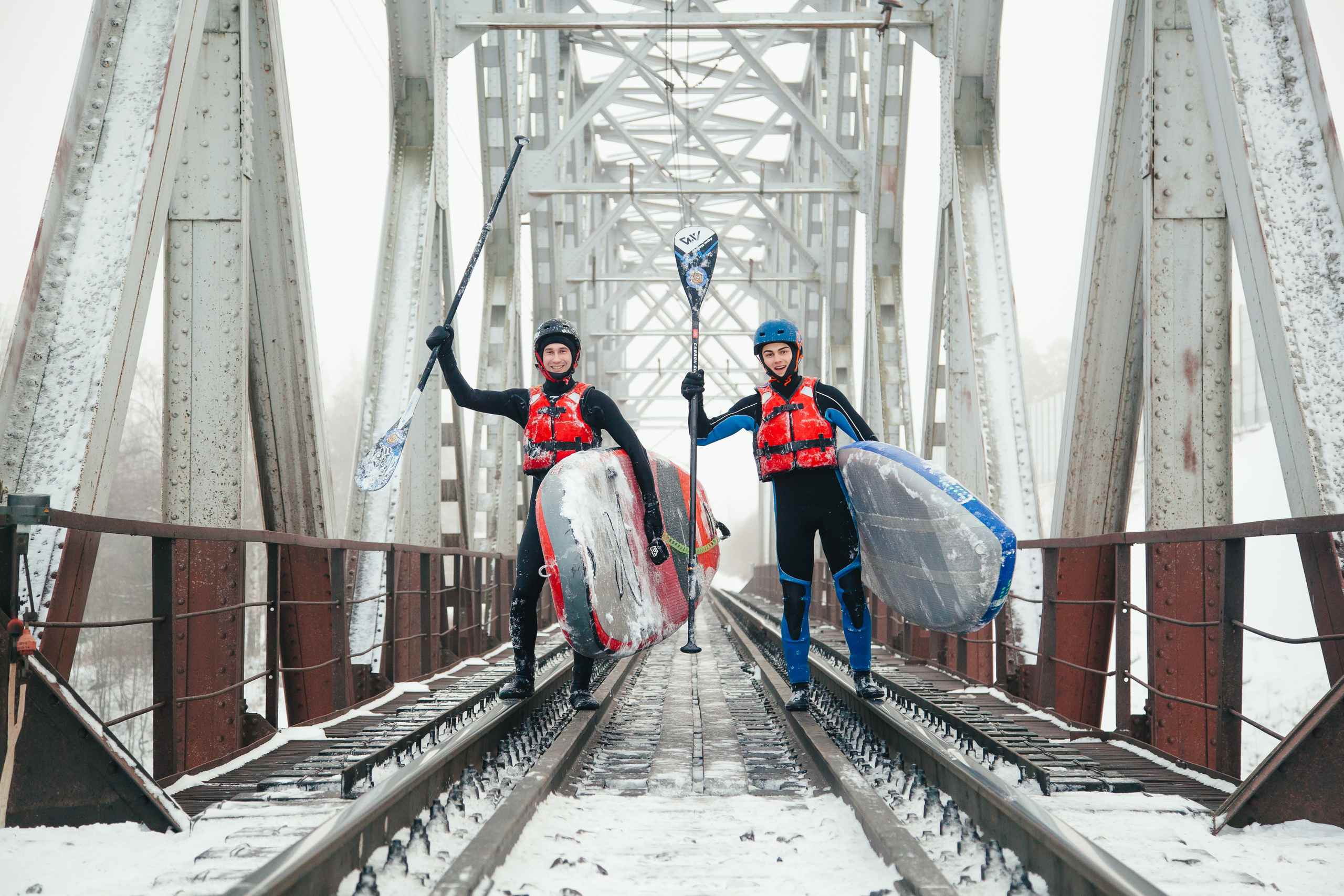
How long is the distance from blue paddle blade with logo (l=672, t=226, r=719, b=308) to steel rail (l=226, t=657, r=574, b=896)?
3185mm

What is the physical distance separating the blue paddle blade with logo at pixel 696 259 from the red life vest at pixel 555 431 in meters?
1.60

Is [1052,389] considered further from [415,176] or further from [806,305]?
[415,176]

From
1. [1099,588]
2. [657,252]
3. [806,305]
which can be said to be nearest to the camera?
[1099,588]

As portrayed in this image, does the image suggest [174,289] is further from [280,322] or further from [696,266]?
[696,266]

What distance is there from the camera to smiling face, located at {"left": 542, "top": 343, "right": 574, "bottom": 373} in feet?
17.3

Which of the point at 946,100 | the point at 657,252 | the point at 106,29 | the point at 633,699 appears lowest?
the point at 633,699

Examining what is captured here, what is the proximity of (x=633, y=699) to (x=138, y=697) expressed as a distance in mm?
32774

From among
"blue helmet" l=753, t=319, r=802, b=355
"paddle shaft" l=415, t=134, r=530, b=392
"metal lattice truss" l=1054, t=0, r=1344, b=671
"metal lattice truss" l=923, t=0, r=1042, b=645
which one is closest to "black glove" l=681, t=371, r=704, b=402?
"blue helmet" l=753, t=319, r=802, b=355

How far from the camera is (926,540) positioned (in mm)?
4934

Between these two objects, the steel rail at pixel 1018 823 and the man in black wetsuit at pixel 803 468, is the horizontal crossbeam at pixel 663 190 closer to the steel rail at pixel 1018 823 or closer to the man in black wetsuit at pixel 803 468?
the man in black wetsuit at pixel 803 468

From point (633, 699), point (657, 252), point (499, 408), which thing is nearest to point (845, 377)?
point (657, 252)

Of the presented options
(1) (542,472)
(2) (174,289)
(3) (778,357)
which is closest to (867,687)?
(3) (778,357)

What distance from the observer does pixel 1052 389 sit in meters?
66.1

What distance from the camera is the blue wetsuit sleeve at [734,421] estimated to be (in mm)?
5598
